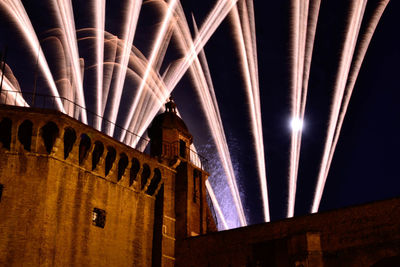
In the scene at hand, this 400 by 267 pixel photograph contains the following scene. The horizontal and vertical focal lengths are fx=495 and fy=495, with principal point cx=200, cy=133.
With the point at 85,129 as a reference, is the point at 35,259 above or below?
below

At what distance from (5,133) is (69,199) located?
3855 mm

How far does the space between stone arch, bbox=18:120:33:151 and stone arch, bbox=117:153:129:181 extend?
431 centimetres

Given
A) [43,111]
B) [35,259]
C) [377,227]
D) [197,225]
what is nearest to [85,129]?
[43,111]

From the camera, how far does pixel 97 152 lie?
22625 millimetres

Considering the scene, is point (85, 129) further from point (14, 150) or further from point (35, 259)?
point (35, 259)

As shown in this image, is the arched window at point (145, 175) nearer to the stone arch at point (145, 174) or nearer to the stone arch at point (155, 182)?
the stone arch at point (145, 174)

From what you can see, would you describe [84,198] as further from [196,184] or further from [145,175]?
[196,184]

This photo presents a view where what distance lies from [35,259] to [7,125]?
5.72 m

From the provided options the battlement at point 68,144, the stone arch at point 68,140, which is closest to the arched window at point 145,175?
the battlement at point 68,144

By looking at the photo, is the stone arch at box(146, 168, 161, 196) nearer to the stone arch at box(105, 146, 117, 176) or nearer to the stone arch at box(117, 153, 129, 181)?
the stone arch at box(117, 153, 129, 181)

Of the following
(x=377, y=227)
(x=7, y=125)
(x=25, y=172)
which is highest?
(x=7, y=125)

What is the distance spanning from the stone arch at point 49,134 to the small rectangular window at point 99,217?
3.40m

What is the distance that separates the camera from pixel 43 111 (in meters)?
20.6

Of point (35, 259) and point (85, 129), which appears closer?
point (35, 259)
